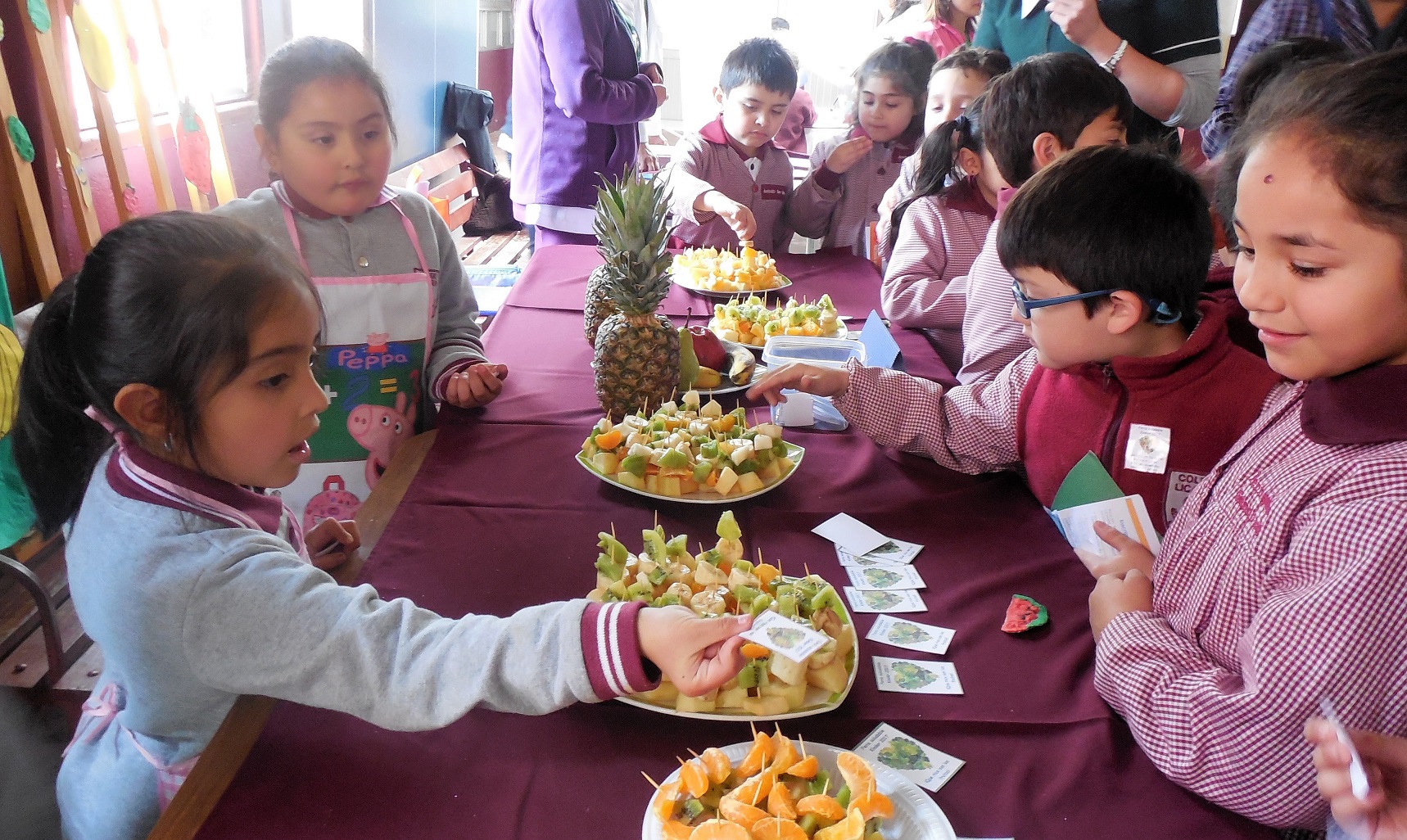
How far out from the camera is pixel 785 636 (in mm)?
1054

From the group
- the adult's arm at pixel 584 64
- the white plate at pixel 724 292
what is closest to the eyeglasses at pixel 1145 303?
the white plate at pixel 724 292

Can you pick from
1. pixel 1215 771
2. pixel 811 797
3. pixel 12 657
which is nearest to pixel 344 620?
pixel 811 797

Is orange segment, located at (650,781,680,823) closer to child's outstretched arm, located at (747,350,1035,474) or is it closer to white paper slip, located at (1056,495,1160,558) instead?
white paper slip, located at (1056,495,1160,558)

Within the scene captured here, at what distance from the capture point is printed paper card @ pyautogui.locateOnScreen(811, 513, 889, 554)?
162 cm

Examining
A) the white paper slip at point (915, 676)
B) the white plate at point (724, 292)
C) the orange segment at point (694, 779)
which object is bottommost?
the white plate at point (724, 292)

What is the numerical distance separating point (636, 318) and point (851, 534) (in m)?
0.77

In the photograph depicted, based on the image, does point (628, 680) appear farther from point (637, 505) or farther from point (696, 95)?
point (696, 95)

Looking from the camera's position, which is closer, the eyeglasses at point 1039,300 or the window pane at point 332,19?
the eyeglasses at point 1039,300

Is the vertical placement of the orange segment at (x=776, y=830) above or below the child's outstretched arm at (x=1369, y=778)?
below

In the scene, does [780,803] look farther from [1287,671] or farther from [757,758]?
[1287,671]

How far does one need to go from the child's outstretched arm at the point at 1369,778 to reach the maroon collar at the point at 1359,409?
0.35 m

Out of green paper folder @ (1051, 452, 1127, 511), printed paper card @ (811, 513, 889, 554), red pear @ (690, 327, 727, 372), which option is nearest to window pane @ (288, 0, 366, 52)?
red pear @ (690, 327, 727, 372)

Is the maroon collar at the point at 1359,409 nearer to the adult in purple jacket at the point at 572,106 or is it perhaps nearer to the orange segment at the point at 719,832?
the orange segment at the point at 719,832

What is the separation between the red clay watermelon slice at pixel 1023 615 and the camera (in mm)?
1394
